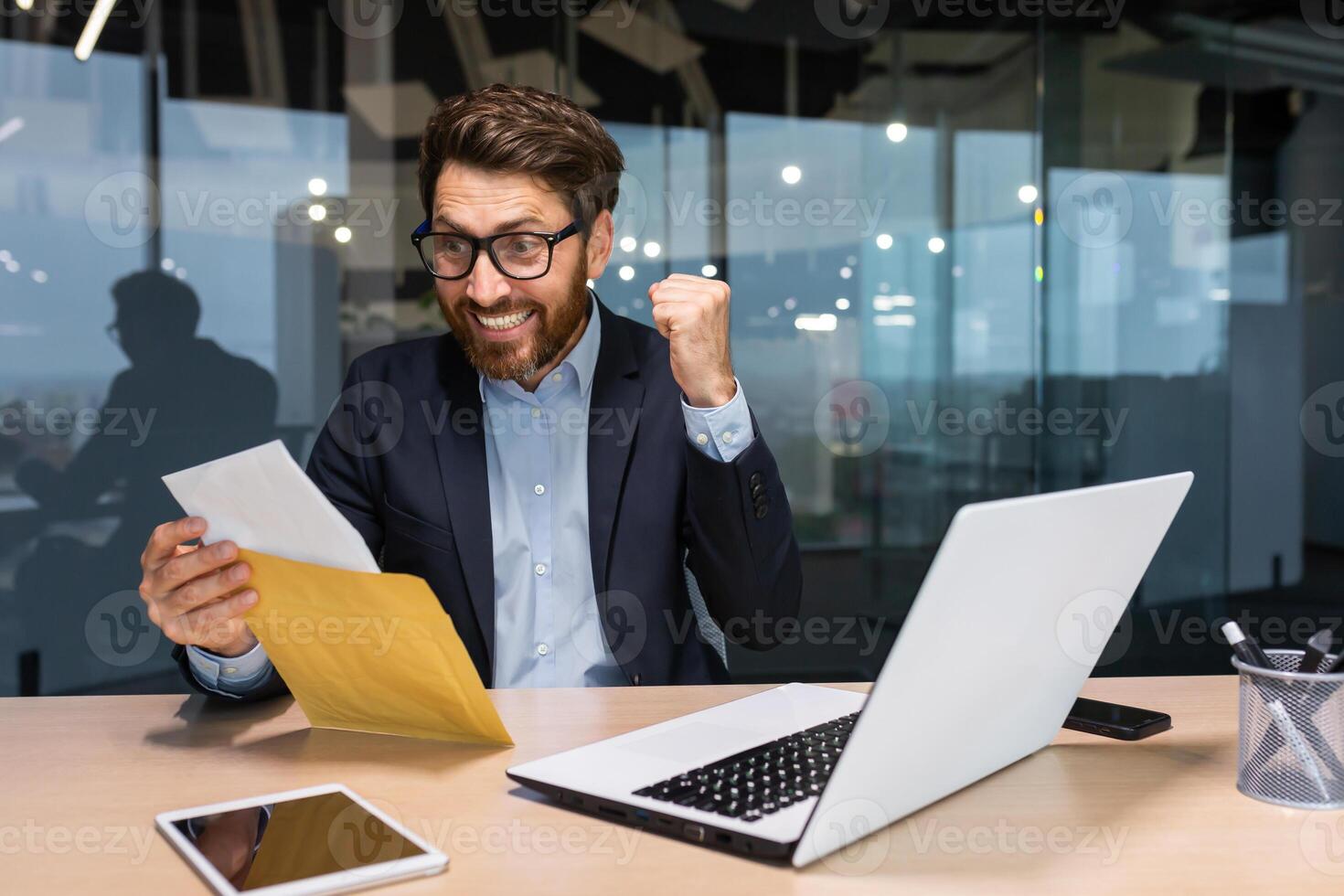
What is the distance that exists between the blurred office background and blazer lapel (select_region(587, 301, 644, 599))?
196 cm

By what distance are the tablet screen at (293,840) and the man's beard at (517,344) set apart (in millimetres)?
899

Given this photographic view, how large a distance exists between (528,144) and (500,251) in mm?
181

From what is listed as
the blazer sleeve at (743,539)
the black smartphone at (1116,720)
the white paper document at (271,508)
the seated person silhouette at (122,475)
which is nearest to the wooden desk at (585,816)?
the black smartphone at (1116,720)

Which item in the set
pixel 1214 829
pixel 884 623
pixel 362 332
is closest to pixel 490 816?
pixel 1214 829

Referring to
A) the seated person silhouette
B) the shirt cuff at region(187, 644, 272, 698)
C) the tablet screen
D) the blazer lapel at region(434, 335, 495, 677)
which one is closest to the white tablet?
the tablet screen

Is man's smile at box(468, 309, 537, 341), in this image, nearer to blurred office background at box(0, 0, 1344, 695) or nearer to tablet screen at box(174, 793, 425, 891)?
tablet screen at box(174, 793, 425, 891)

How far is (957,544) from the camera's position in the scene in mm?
719

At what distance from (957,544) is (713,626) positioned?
104 cm

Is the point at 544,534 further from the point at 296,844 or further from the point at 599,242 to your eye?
the point at 296,844

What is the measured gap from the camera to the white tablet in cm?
76

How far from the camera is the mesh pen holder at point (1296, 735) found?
34.9 inches

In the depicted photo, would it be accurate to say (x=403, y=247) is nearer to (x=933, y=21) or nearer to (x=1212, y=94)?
(x=933, y=21)

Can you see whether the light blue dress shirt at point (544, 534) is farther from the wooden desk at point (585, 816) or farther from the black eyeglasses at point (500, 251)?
the wooden desk at point (585, 816)

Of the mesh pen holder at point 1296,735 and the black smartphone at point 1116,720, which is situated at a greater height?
the mesh pen holder at point 1296,735
